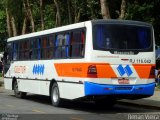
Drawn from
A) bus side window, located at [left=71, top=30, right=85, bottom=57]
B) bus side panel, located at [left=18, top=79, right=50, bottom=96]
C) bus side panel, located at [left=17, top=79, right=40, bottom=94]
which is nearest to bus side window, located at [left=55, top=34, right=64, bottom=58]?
bus side window, located at [left=71, top=30, right=85, bottom=57]

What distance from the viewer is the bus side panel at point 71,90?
18.0 meters

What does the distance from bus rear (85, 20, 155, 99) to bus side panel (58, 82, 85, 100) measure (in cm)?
46

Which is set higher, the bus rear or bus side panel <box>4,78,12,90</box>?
the bus rear

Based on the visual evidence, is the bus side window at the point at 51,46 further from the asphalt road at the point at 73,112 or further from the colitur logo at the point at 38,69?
the asphalt road at the point at 73,112

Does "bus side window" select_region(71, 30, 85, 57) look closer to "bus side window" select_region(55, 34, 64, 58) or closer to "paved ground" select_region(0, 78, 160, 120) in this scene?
"bus side window" select_region(55, 34, 64, 58)

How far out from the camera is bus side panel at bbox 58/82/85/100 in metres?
18.0

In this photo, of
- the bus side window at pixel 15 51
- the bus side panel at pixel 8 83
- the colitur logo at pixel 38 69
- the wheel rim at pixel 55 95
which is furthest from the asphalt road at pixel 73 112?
the bus side panel at pixel 8 83

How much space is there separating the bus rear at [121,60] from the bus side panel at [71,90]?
18.2 inches

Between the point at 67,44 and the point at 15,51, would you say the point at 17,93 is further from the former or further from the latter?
the point at 67,44

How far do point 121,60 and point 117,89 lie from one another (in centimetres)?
97

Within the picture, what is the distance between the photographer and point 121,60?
59.1 feet

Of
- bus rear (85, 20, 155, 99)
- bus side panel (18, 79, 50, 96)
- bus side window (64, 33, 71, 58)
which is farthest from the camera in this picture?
bus side panel (18, 79, 50, 96)

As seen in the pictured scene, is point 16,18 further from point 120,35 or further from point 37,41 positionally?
point 120,35

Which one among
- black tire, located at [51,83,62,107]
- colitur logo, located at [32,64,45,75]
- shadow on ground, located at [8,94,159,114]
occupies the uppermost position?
colitur logo, located at [32,64,45,75]
